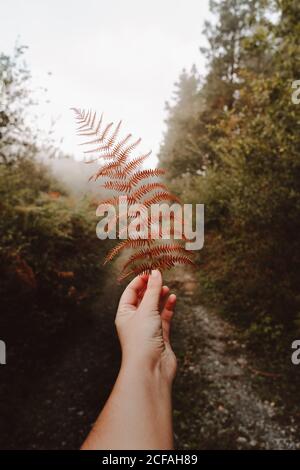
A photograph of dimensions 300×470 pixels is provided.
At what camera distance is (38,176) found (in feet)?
41.6

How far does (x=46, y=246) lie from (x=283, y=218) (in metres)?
5.74

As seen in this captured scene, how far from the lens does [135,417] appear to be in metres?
1.44

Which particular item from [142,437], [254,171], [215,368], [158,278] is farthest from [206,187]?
[142,437]

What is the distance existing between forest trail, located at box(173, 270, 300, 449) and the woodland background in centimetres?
3

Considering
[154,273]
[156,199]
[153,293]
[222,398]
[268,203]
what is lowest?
[222,398]

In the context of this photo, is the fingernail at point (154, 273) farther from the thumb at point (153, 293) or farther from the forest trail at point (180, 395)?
the forest trail at point (180, 395)

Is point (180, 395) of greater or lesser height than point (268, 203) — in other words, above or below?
below

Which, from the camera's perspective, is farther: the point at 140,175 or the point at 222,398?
the point at 222,398

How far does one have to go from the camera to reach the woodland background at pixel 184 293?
505 cm

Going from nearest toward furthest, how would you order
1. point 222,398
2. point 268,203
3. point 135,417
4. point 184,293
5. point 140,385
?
point 135,417 < point 140,385 < point 222,398 < point 268,203 < point 184,293

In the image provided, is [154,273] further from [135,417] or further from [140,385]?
[135,417]

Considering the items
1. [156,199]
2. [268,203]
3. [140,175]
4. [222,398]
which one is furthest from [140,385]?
[268,203]

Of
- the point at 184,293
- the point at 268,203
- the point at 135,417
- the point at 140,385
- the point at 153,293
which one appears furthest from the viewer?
the point at 184,293

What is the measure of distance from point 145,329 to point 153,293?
0.26 metres
